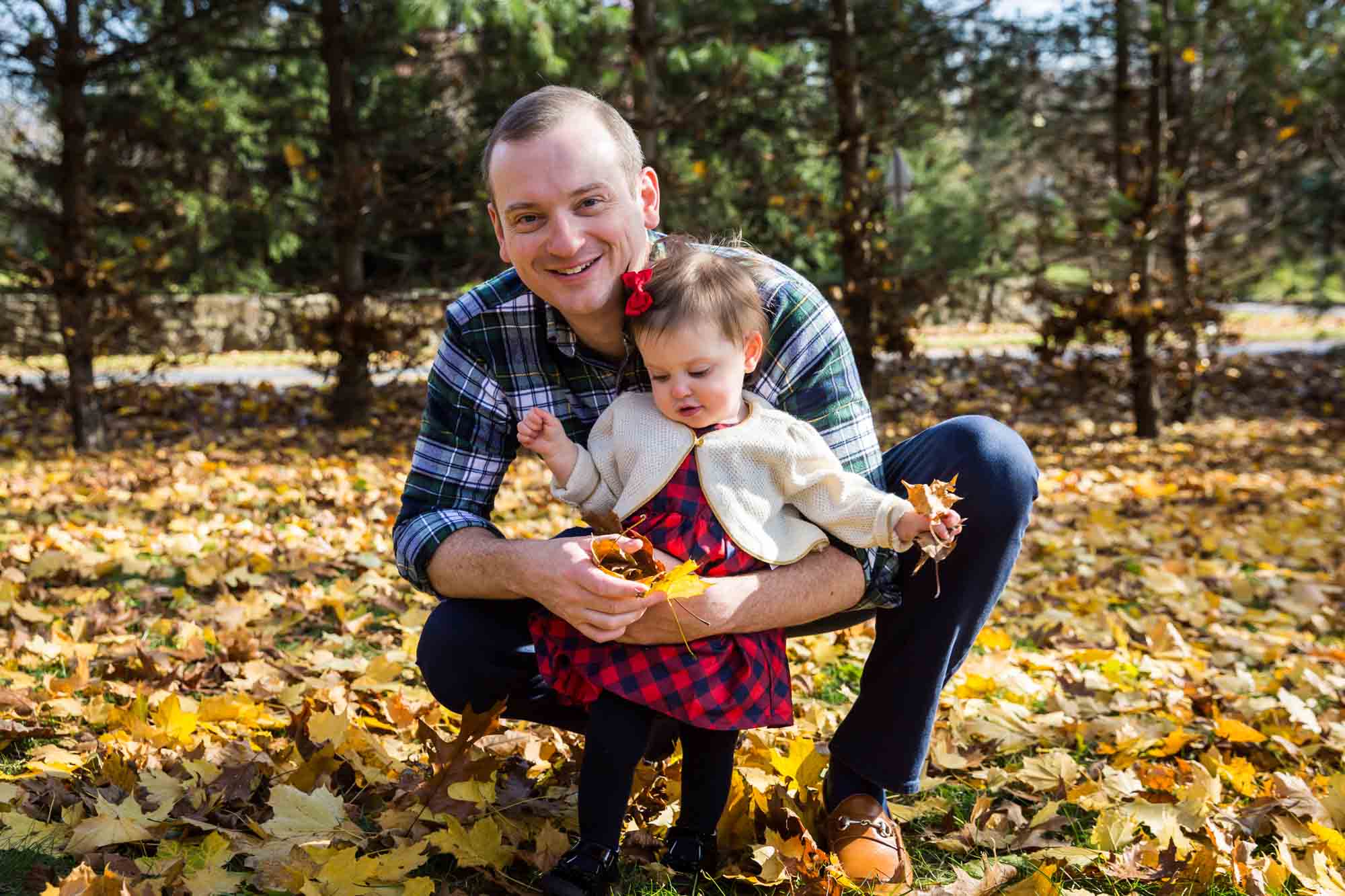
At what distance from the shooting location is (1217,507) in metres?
5.89

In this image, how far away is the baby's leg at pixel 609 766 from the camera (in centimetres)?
180

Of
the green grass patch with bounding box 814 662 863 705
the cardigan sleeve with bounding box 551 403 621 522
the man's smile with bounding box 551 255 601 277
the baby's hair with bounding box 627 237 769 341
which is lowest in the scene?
the green grass patch with bounding box 814 662 863 705

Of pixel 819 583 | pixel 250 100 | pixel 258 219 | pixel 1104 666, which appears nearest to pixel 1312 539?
pixel 1104 666

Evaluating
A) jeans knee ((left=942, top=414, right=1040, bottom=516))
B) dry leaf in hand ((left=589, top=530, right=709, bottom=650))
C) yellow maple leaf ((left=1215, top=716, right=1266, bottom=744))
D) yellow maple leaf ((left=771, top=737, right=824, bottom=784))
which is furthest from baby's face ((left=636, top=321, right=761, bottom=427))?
yellow maple leaf ((left=1215, top=716, right=1266, bottom=744))

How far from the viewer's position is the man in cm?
196

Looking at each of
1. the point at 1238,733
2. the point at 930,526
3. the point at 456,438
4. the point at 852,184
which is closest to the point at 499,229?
the point at 456,438

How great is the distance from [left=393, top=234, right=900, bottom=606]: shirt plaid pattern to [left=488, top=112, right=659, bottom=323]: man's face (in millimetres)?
138

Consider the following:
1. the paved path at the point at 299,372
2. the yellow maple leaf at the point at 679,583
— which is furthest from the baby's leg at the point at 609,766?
the paved path at the point at 299,372

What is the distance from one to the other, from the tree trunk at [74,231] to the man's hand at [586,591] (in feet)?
20.0

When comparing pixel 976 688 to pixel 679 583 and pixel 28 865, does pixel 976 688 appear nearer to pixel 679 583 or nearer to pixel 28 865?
pixel 679 583

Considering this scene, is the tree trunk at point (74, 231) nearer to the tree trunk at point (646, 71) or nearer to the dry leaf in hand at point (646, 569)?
the tree trunk at point (646, 71)

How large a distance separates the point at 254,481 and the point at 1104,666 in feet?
14.3

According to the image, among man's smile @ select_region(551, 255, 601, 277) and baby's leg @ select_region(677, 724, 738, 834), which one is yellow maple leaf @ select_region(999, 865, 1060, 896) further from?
man's smile @ select_region(551, 255, 601, 277)

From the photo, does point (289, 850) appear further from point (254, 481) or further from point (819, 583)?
point (254, 481)
